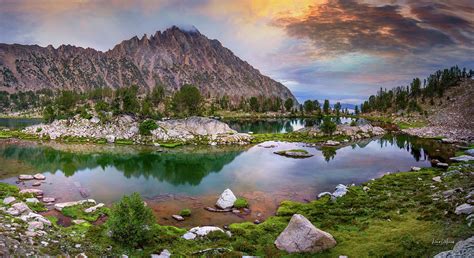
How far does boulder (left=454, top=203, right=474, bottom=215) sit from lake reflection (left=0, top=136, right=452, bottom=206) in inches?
861

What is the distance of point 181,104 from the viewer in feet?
516

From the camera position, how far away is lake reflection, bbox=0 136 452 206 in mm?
53188

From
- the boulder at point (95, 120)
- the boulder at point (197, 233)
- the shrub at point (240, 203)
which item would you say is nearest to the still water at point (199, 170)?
the shrub at point (240, 203)

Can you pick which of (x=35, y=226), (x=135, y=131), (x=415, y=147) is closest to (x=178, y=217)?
(x=35, y=226)

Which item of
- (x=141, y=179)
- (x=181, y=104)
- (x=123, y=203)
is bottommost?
(x=141, y=179)

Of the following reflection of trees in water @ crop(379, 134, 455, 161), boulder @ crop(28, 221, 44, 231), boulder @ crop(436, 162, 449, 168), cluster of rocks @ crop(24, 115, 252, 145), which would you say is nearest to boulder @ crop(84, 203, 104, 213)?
boulder @ crop(28, 221, 44, 231)

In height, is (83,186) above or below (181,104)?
Result: below

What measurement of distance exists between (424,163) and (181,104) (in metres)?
113

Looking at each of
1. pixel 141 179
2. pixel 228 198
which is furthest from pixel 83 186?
pixel 228 198

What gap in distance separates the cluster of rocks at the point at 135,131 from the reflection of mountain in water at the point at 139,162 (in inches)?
701

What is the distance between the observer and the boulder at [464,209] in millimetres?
26689

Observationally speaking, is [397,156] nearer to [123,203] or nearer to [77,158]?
[123,203]

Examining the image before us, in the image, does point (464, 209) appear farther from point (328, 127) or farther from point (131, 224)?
point (328, 127)

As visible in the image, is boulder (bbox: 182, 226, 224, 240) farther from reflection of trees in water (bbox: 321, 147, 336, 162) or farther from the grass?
reflection of trees in water (bbox: 321, 147, 336, 162)
